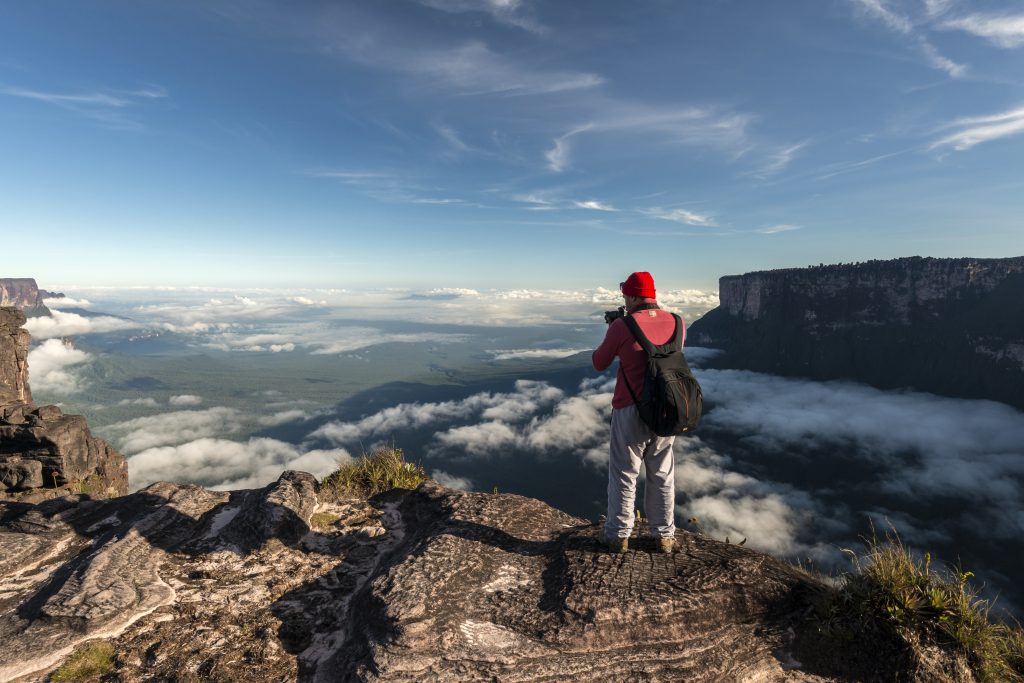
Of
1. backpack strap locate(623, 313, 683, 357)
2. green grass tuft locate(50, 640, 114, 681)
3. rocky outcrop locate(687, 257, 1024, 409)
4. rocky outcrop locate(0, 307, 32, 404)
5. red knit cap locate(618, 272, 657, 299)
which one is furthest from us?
rocky outcrop locate(687, 257, 1024, 409)

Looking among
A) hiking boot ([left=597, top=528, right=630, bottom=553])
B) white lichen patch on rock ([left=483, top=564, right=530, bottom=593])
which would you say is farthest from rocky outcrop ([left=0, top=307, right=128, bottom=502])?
hiking boot ([left=597, top=528, right=630, bottom=553])

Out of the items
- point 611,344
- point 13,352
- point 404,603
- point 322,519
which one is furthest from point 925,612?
point 13,352

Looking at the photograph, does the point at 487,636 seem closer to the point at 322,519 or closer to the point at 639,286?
the point at 322,519

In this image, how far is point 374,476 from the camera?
10305 millimetres

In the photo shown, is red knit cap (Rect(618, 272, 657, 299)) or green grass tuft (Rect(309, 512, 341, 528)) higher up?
red knit cap (Rect(618, 272, 657, 299))

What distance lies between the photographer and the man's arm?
641 centimetres

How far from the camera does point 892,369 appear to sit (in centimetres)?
19800

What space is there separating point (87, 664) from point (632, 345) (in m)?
7.55

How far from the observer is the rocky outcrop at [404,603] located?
5055mm

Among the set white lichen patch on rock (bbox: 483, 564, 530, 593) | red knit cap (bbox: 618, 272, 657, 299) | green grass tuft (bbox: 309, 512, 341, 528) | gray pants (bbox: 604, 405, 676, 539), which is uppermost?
red knit cap (bbox: 618, 272, 657, 299)

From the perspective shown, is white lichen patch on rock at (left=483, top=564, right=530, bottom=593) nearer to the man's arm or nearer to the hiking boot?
the hiking boot

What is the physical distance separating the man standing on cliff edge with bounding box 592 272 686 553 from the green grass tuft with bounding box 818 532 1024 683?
2127 millimetres

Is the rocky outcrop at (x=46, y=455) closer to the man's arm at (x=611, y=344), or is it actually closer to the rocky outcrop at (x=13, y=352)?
the rocky outcrop at (x=13, y=352)

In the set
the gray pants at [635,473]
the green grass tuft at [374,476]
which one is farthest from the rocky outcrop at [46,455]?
the gray pants at [635,473]
